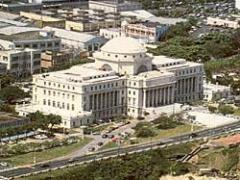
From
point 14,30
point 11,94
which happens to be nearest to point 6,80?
point 11,94

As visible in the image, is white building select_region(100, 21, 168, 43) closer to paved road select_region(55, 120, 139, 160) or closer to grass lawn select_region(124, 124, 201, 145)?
paved road select_region(55, 120, 139, 160)

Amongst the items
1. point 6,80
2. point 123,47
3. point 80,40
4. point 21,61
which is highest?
point 123,47

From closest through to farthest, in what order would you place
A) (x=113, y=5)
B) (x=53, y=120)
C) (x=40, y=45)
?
(x=53, y=120) < (x=40, y=45) < (x=113, y=5)

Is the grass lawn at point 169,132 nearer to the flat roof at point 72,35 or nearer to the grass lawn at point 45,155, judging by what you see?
the grass lawn at point 45,155

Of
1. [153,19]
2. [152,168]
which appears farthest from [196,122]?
[153,19]

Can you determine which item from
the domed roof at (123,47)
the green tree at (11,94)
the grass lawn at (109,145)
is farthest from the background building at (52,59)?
the grass lawn at (109,145)

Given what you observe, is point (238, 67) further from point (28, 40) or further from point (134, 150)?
point (134, 150)

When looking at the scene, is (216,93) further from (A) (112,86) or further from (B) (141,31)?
(B) (141,31)
